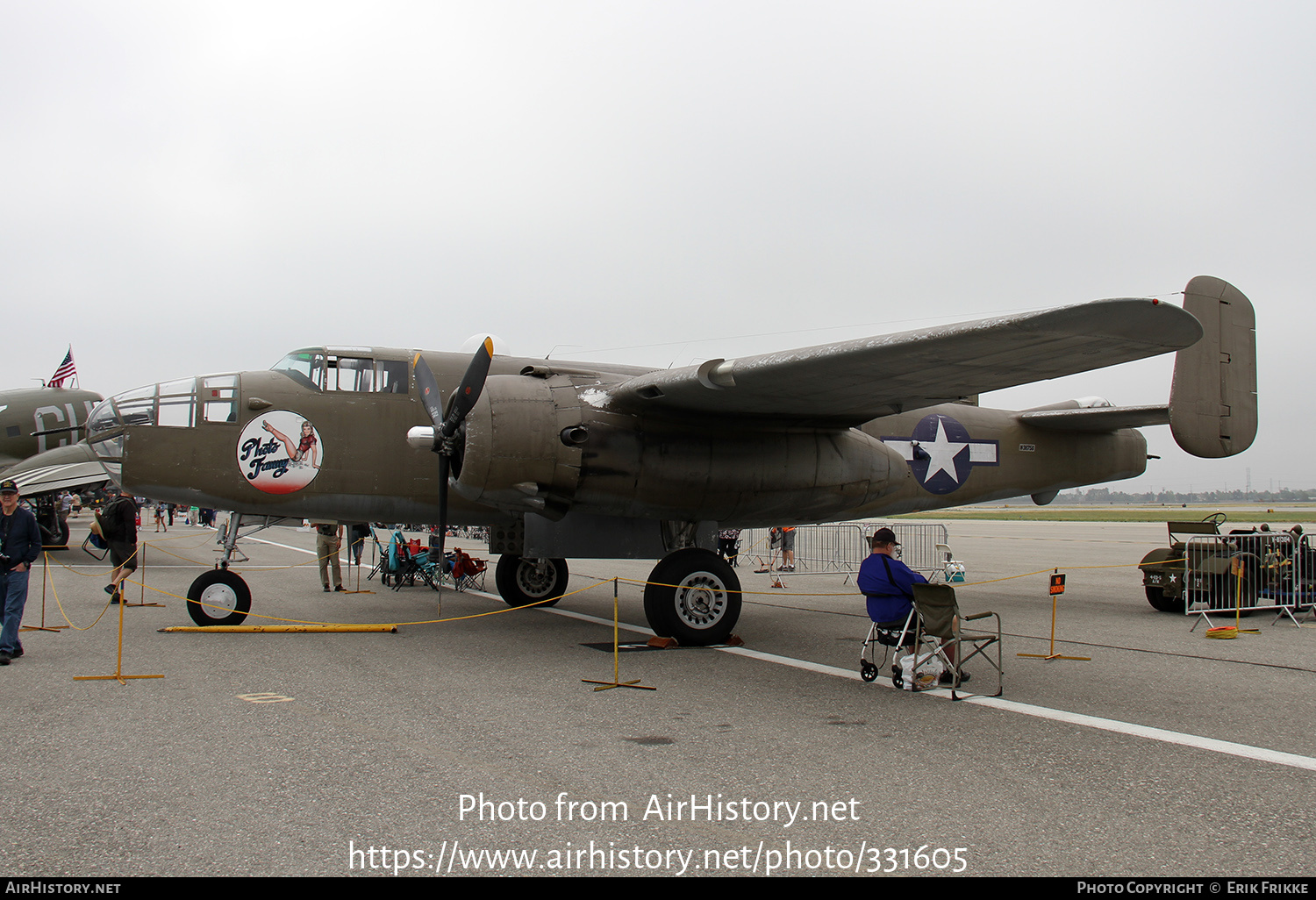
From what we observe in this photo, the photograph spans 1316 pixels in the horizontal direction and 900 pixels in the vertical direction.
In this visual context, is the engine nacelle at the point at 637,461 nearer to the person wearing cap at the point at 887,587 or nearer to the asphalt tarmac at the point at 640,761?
the asphalt tarmac at the point at 640,761

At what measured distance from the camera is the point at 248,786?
437cm

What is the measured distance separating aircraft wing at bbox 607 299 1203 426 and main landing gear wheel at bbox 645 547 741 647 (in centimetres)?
174

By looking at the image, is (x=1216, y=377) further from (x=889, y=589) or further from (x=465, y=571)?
(x=465, y=571)

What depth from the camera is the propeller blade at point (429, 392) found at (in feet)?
29.6

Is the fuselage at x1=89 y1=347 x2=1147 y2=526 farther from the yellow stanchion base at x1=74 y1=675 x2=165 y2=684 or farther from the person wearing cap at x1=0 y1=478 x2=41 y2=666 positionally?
the yellow stanchion base at x1=74 y1=675 x2=165 y2=684

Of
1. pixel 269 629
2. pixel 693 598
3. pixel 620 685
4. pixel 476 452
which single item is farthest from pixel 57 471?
pixel 620 685

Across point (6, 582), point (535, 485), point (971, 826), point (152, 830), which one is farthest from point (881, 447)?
point (6, 582)

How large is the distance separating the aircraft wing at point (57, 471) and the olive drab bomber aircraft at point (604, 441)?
12.6 meters

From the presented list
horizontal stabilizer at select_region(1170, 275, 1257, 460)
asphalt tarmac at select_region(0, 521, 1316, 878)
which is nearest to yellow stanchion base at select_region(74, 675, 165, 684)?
asphalt tarmac at select_region(0, 521, 1316, 878)

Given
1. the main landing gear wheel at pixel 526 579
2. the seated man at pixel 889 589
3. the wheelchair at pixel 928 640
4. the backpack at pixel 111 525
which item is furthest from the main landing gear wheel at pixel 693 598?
the backpack at pixel 111 525

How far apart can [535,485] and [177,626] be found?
526cm

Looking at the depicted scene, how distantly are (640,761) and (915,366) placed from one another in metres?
4.18

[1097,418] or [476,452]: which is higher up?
[1097,418]

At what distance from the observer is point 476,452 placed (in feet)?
26.9
